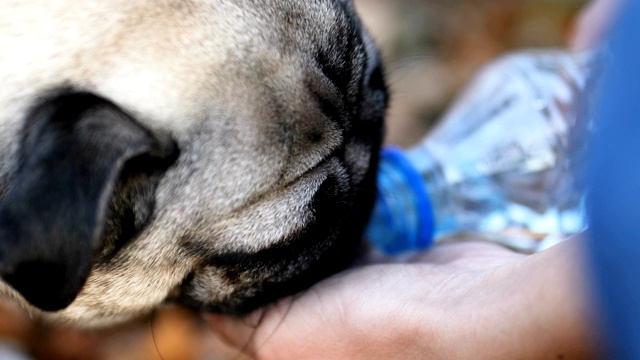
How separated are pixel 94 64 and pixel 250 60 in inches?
9.7

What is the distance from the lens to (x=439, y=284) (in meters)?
1.37

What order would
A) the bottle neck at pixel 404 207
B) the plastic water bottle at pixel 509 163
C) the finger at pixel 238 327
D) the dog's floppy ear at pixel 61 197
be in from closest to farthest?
the dog's floppy ear at pixel 61 197 → the finger at pixel 238 327 → the bottle neck at pixel 404 207 → the plastic water bottle at pixel 509 163

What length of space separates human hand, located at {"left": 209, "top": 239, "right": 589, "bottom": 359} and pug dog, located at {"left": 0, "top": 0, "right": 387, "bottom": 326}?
0.12 meters

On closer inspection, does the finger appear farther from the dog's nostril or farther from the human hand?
the dog's nostril

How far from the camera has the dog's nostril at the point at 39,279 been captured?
1042 mm

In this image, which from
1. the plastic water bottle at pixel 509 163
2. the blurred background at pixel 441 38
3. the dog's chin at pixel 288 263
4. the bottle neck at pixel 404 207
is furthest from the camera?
the blurred background at pixel 441 38

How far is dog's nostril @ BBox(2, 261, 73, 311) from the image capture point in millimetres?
1042

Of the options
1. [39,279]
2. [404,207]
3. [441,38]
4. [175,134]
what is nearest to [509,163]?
[404,207]

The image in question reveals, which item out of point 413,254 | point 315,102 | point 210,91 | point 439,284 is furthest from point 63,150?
point 413,254

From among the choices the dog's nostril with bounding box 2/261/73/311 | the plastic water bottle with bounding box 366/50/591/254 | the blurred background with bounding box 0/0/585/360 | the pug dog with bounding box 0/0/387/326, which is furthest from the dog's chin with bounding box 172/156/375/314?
the blurred background with bounding box 0/0/585/360

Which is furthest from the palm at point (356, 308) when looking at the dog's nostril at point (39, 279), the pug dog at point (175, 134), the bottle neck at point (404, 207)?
the dog's nostril at point (39, 279)

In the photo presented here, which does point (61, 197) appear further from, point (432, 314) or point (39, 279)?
point (432, 314)

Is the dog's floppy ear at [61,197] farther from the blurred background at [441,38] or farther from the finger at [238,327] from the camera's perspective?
the blurred background at [441,38]

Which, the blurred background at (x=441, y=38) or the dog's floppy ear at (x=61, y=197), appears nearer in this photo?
the dog's floppy ear at (x=61, y=197)
